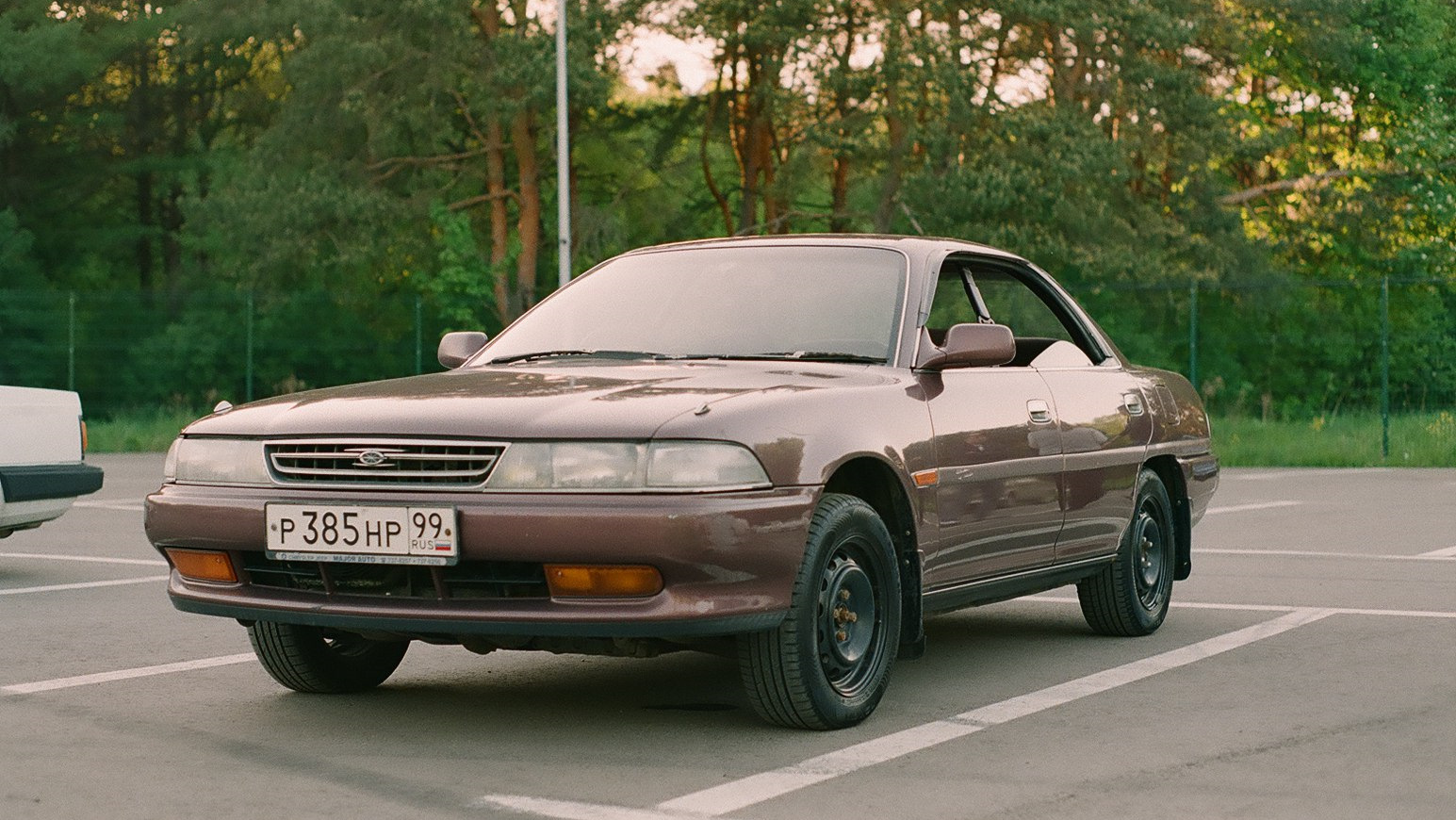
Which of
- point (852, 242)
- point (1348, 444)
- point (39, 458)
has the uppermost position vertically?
point (852, 242)

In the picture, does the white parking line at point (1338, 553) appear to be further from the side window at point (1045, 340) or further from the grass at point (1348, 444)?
the grass at point (1348, 444)

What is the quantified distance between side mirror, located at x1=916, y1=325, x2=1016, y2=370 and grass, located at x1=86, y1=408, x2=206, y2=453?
78.0ft

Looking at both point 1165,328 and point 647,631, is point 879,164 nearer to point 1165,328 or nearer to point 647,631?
point 1165,328

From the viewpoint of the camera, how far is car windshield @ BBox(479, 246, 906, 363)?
265 inches

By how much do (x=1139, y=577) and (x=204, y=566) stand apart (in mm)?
4021

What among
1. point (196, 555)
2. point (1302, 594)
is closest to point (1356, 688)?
point (1302, 594)

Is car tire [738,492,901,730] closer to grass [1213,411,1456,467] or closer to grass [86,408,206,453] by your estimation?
grass [1213,411,1456,467]

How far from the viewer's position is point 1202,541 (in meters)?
13.2

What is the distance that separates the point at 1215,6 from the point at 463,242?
14176 mm

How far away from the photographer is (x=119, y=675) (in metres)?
7.25

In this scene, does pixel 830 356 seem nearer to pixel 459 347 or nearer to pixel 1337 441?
pixel 459 347

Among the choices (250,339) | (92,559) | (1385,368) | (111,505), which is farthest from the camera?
(250,339)

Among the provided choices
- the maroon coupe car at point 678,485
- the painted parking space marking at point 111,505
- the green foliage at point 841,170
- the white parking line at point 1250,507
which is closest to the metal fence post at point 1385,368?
the green foliage at point 841,170

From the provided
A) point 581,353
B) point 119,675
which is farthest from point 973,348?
point 119,675
